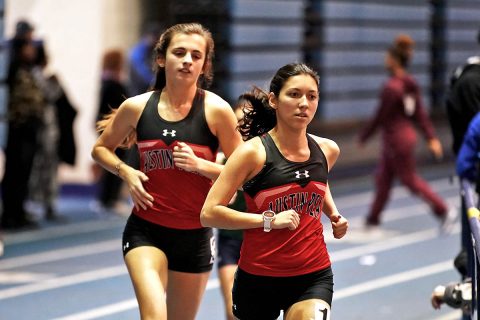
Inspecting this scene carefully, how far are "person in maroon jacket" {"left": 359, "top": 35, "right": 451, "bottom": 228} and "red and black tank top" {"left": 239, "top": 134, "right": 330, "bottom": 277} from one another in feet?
27.2

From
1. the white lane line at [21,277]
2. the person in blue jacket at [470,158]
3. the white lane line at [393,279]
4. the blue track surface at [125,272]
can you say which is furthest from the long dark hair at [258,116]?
the white lane line at [21,277]

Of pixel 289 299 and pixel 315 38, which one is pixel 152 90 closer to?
pixel 289 299

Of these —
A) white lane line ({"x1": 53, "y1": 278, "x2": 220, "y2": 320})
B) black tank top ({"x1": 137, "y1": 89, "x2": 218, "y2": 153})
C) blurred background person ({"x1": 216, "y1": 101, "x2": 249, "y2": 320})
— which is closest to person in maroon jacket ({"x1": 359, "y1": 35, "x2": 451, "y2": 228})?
white lane line ({"x1": 53, "y1": 278, "x2": 220, "y2": 320})

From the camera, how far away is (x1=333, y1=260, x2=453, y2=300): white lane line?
10.6 meters

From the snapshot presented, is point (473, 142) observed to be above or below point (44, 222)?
above

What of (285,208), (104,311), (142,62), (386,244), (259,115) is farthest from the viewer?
(142,62)

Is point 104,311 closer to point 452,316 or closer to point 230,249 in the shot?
point 230,249

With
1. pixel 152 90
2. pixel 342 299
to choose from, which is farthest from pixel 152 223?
pixel 342 299

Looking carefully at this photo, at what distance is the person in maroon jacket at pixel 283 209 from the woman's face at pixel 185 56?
75 cm

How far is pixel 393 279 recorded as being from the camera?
36.9 feet

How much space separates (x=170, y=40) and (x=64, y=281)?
516 centimetres

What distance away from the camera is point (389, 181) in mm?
13984

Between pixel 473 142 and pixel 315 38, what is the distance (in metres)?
13.2

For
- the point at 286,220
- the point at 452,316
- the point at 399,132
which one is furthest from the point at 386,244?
the point at 286,220
